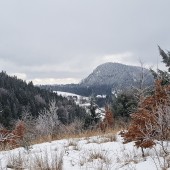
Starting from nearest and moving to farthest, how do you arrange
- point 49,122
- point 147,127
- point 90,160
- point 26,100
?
point 90,160
point 147,127
point 49,122
point 26,100

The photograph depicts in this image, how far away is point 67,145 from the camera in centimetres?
880

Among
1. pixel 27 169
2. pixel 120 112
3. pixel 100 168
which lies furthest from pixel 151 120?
pixel 120 112

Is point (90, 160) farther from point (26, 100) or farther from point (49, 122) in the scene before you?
point (26, 100)

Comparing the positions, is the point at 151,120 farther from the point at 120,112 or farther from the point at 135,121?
the point at 120,112

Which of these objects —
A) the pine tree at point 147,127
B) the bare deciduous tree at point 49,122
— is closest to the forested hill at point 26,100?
the bare deciduous tree at point 49,122

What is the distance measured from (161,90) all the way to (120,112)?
2626 centimetres

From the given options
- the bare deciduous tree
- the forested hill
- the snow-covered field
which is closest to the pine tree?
the snow-covered field

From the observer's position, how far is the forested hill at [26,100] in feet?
387

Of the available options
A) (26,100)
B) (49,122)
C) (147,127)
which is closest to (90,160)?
(147,127)

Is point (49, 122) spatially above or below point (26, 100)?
below

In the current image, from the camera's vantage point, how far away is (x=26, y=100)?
5153 inches

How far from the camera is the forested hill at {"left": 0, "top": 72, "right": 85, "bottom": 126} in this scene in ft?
387

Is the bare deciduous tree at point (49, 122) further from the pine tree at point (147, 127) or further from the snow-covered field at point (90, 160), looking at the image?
the snow-covered field at point (90, 160)

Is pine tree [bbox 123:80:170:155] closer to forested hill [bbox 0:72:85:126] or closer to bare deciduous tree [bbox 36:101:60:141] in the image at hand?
bare deciduous tree [bbox 36:101:60:141]
